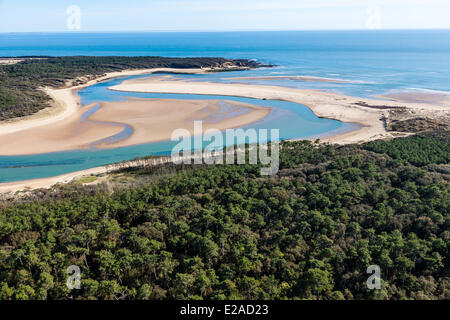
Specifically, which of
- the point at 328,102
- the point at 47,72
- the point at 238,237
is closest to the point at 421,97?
the point at 328,102

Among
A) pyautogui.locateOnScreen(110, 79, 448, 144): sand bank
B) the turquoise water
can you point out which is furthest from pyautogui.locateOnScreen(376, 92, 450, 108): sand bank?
the turquoise water

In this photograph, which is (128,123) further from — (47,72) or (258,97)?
(47,72)

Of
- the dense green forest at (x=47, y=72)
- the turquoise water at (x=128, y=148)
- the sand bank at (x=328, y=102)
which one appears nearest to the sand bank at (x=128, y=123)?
the turquoise water at (x=128, y=148)

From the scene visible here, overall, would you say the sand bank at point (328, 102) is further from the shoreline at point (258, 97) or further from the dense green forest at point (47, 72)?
the dense green forest at point (47, 72)

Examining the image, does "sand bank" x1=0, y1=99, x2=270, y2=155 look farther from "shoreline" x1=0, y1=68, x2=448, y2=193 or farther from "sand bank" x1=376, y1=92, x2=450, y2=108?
"sand bank" x1=376, y1=92, x2=450, y2=108

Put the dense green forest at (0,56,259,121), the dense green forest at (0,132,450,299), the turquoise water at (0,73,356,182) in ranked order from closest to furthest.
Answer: the dense green forest at (0,132,450,299)
the turquoise water at (0,73,356,182)
the dense green forest at (0,56,259,121)

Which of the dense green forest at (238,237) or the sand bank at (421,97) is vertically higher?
the sand bank at (421,97)
